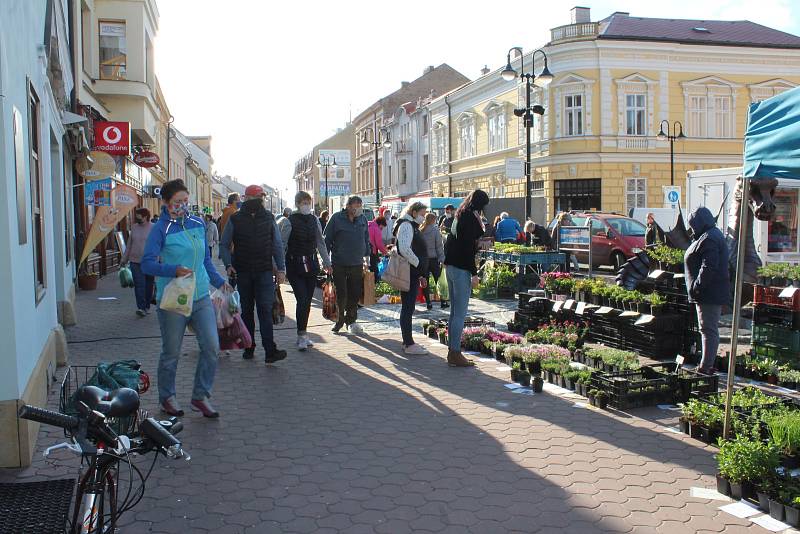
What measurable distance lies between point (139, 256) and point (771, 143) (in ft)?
33.6

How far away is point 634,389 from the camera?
668cm

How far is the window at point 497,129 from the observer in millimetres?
40066

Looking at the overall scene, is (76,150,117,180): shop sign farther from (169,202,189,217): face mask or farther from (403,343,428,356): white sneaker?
(169,202,189,217): face mask

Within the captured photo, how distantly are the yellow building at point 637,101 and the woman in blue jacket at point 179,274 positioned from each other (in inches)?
1164

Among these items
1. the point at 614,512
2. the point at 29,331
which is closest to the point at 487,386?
the point at 614,512

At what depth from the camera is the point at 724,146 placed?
118 feet

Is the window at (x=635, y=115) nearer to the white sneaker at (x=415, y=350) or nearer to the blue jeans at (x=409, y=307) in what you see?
the blue jeans at (x=409, y=307)

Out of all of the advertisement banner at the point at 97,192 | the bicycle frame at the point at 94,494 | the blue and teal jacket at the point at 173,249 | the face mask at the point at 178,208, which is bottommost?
the bicycle frame at the point at 94,494

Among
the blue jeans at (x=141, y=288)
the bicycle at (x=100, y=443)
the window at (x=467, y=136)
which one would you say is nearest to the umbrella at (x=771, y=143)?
the bicycle at (x=100, y=443)

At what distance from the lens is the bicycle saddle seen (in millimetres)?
3215

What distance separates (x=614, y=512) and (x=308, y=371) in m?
4.51

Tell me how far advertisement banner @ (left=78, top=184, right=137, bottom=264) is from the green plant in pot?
10.6 m

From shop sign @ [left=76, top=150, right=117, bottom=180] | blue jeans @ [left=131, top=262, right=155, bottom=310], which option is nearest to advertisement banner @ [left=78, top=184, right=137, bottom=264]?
blue jeans @ [left=131, top=262, right=155, bottom=310]

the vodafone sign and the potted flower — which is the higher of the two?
the vodafone sign
